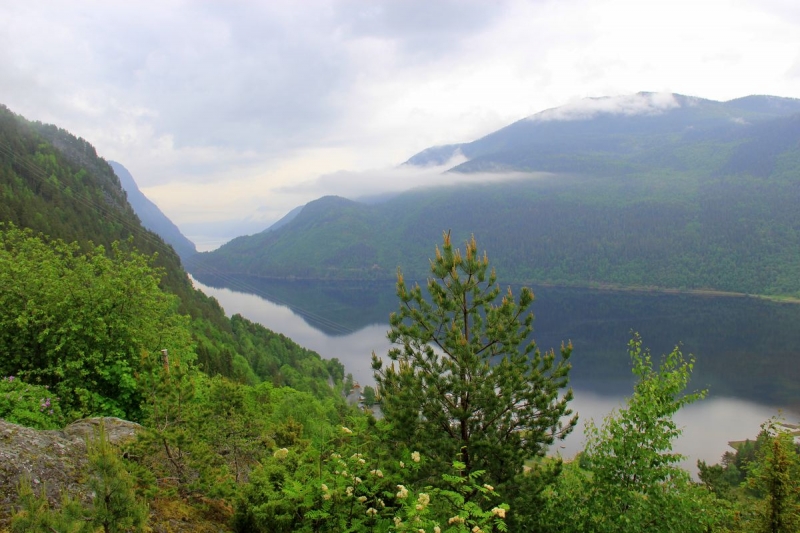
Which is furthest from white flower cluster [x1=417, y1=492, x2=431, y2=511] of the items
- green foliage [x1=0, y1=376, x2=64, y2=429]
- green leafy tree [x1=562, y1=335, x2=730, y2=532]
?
green foliage [x1=0, y1=376, x2=64, y2=429]

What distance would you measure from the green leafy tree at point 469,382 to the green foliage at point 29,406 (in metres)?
8.07

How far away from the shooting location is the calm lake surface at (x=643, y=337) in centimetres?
5806

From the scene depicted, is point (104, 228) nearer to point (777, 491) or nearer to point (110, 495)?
point (110, 495)

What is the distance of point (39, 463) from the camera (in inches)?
289

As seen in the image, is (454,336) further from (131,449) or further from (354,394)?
(354,394)

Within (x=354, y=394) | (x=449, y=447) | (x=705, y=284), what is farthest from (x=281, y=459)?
(x=705, y=284)

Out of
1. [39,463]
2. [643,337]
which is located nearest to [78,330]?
[39,463]

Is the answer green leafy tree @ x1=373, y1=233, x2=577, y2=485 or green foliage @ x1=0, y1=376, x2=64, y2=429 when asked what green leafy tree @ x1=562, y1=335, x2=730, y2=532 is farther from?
green foliage @ x1=0, y1=376, x2=64, y2=429

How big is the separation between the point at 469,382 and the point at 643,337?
9819 centimetres

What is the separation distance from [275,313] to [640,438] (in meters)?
136

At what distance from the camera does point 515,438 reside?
10141mm

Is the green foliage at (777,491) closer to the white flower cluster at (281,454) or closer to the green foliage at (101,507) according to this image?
the white flower cluster at (281,454)

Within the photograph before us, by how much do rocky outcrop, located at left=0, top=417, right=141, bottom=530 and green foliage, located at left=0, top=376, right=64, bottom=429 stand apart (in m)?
2.42

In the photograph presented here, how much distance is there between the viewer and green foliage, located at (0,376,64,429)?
1029 cm
